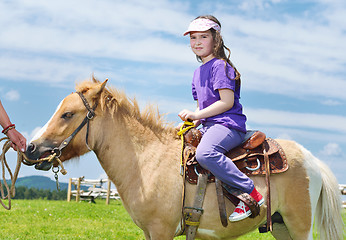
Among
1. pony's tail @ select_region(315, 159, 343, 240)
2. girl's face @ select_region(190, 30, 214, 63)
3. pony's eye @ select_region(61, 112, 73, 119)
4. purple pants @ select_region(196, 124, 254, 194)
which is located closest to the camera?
purple pants @ select_region(196, 124, 254, 194)

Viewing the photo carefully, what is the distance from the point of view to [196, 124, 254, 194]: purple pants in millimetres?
4371

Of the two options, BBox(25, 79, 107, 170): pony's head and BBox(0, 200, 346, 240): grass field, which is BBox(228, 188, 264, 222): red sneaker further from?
BBox(0, 200, 346, 240): grass field

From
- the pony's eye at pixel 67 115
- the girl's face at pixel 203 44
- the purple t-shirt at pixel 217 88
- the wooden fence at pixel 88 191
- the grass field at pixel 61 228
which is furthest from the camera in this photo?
the wooden fence at pixel 88 191

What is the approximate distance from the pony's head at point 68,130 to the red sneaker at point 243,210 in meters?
1.90

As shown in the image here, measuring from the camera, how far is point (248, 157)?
187 inches

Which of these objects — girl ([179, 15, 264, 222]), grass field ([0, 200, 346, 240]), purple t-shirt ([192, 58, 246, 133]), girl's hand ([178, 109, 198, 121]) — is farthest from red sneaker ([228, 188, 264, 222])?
grass field ([0, 200, 346, 240])

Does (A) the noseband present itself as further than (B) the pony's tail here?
No

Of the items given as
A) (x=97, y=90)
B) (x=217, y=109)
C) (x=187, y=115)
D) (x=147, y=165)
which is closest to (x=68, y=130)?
(x=97, y=90)

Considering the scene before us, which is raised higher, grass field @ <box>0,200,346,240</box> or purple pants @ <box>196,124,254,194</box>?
purple pants @ <box>196,124,254,194</box>

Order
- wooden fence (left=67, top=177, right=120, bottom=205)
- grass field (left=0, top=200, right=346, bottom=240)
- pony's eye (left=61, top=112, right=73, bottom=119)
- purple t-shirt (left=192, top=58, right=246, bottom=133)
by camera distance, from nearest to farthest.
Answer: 1. pony's eye (left=61, top=112, right=73, bottom=119)
2. purple t-shirt (left=192, top=58, right=246, bottom=133)
3. grass field (left=0, top=200, right=346, bottom=240)
4. wooden fence (left=67, top=177, right=120, bottom=205)

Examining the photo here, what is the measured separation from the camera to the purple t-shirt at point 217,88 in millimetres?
4621

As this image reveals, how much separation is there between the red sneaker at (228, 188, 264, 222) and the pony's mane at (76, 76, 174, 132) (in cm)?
130

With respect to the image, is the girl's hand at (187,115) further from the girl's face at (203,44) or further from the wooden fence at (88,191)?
the wooden fence at (88,191)

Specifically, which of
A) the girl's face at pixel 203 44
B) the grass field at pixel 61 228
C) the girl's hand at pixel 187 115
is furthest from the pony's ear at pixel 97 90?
the grass field at pixel 61 228
